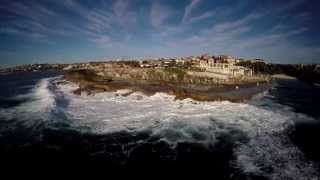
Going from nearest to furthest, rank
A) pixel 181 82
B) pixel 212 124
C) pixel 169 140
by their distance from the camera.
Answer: pixel 169 140 → pixel 212 124 → pixel 181 82

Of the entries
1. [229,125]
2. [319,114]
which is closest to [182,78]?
[319,114]

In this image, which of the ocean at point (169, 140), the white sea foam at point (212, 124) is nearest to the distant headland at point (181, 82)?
the white sea foam at point (212, 124)

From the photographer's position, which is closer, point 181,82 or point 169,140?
point 169,140

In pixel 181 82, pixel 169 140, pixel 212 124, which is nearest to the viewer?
pixel 169 140

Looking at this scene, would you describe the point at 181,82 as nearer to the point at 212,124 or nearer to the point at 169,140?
the point at 212,124

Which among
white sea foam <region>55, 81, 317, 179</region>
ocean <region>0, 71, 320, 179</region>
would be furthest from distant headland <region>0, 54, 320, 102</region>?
ocean <region>0, 71, 320, 179</region>

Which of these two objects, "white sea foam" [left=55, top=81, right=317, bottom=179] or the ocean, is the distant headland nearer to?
"white sea foam" [left=55, top=81, right=317, bottom=179]

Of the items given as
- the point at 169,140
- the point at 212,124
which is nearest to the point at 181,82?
the point at 212,124

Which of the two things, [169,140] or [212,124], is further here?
[212,124]
